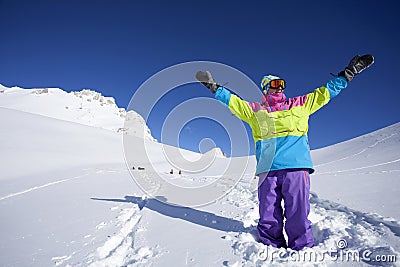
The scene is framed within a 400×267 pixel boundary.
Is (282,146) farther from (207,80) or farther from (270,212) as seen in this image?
(207,80)

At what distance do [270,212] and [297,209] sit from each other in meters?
0.31

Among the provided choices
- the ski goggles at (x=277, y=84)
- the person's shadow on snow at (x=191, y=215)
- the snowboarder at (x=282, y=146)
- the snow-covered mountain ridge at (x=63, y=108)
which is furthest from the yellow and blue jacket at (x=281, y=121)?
the snow-covered mountain ridge at (x=63, y=108)

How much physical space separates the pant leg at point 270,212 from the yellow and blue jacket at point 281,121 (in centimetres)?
15

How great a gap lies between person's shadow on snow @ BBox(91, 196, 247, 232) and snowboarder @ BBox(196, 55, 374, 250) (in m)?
0.59

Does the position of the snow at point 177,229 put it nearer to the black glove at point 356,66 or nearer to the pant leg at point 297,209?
the pant leg at point 297,209

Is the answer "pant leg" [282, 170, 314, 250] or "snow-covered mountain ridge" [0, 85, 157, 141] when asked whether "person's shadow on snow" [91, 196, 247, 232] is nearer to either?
"pant leg" [282, 170, 314, 250]

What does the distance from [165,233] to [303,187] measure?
1830 millimetres

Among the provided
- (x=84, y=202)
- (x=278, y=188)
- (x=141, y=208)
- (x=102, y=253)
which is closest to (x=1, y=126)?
(x=84, y=202)

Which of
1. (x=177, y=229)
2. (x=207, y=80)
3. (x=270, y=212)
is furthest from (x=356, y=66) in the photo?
(x=177, y=229)

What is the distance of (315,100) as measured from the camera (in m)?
2.98

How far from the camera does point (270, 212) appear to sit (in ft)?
8.86

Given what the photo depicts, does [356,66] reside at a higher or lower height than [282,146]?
higher

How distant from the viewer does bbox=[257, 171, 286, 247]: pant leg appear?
104 inches

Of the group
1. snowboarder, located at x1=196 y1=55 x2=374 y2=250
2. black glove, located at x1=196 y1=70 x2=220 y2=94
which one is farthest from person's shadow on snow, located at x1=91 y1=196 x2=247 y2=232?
black glove, located at x1=196 y1=70 x2=220 y2=94
